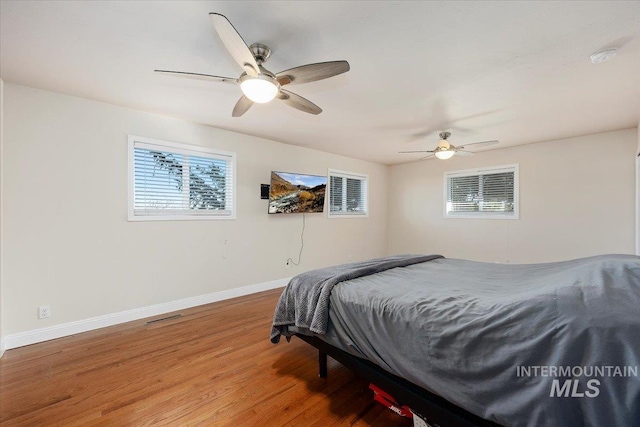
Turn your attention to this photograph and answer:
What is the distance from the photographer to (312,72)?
183 cm

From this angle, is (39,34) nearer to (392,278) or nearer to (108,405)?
(108,405)

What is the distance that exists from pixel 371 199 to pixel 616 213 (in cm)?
402

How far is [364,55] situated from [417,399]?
2.36 m

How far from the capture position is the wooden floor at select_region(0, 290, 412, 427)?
1690mm

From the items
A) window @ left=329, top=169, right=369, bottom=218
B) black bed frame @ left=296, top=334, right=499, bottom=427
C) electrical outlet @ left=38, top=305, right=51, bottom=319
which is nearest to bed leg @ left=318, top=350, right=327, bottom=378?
black bed frame @ left=296, top=334, right=499, bottom=427

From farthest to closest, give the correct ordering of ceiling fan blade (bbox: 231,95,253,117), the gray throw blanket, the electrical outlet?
the electrical outlet
ceiling fan blade (bbox: 231,95,253,117)
the gray throw blanket

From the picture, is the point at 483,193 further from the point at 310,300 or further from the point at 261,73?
the point at 261,73

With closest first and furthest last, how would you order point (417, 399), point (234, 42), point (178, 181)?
point (417, 399) → point (234, 42) → point (178, 181)

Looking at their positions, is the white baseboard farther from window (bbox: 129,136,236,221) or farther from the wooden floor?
window (bbox: 129,136,236,221)

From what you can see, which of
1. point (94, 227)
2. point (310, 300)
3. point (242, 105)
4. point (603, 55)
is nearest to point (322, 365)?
point (310, 300)

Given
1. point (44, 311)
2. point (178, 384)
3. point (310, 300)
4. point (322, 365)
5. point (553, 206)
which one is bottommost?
point (178, 384)

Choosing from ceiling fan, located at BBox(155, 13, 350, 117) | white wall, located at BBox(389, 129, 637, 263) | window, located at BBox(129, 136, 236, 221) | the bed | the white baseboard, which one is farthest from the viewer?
white wall, located at BBox(389, 129, 637, 263)

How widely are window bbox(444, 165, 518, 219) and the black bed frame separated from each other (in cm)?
461

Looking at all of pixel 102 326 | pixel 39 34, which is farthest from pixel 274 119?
pixel 102 326
